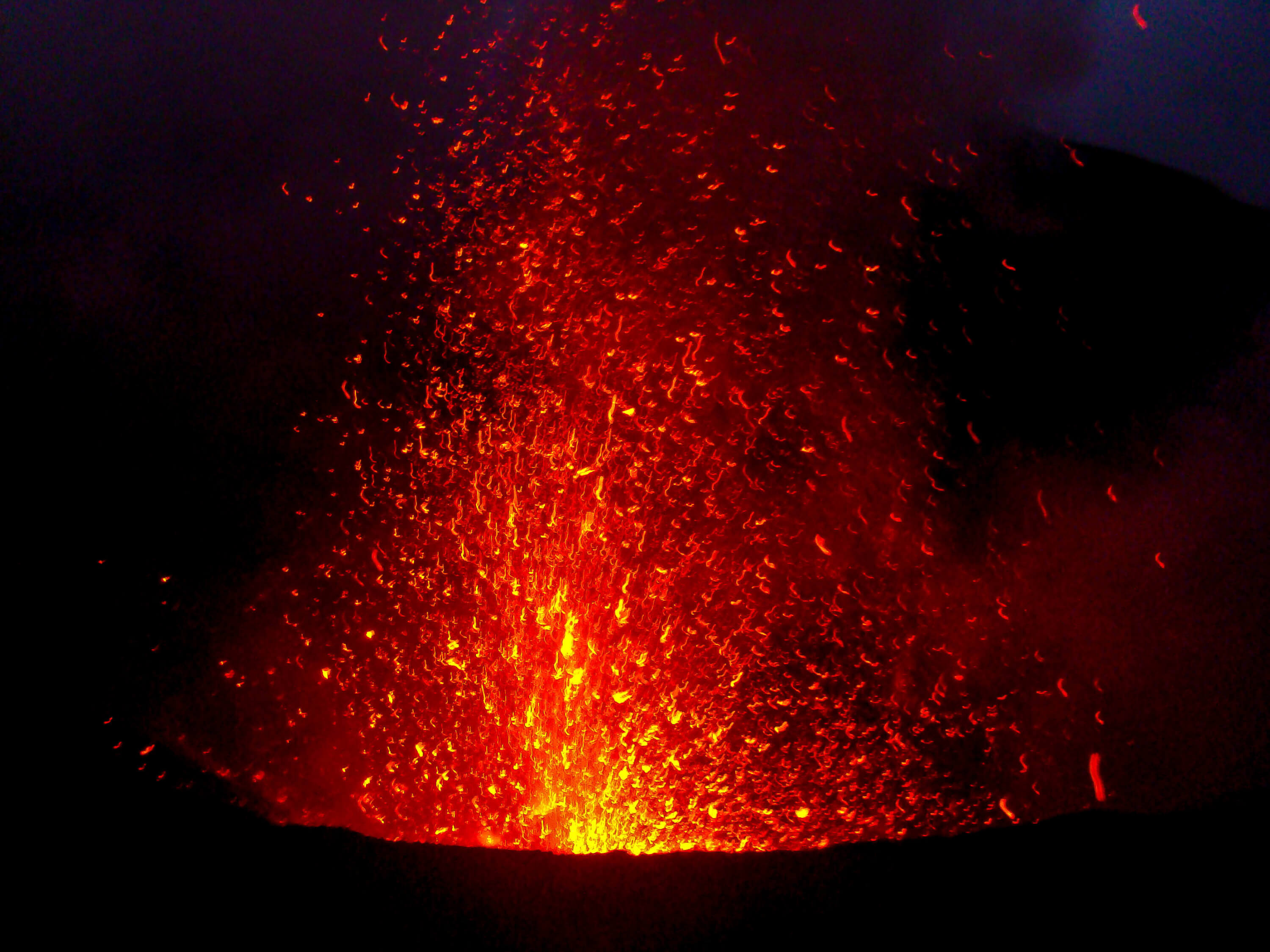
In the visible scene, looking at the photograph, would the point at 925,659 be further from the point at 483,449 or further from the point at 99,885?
the point at 99,885

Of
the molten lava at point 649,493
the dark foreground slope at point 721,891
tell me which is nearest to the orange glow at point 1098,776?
the molten lava at point 649,493

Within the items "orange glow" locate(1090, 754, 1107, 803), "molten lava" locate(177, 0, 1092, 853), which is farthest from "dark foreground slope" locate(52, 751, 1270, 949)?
"orange glow" locate(1090, 754, 1107, 803)

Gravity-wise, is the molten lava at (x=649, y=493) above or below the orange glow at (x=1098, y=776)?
above

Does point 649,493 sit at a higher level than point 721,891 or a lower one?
lower

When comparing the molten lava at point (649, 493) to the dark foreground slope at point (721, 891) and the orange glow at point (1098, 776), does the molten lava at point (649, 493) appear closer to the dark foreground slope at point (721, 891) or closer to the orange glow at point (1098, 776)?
the orange glow at point (1098, 776)

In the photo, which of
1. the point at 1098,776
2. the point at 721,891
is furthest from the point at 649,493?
the point at 1098,776

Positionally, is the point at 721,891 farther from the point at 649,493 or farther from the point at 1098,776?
the point at 1098,776

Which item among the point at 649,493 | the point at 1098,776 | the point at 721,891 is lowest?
the point at 1098,776

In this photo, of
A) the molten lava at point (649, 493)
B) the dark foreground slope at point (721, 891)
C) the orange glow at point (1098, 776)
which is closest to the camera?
the dark foreground slope at point (721, 891)
